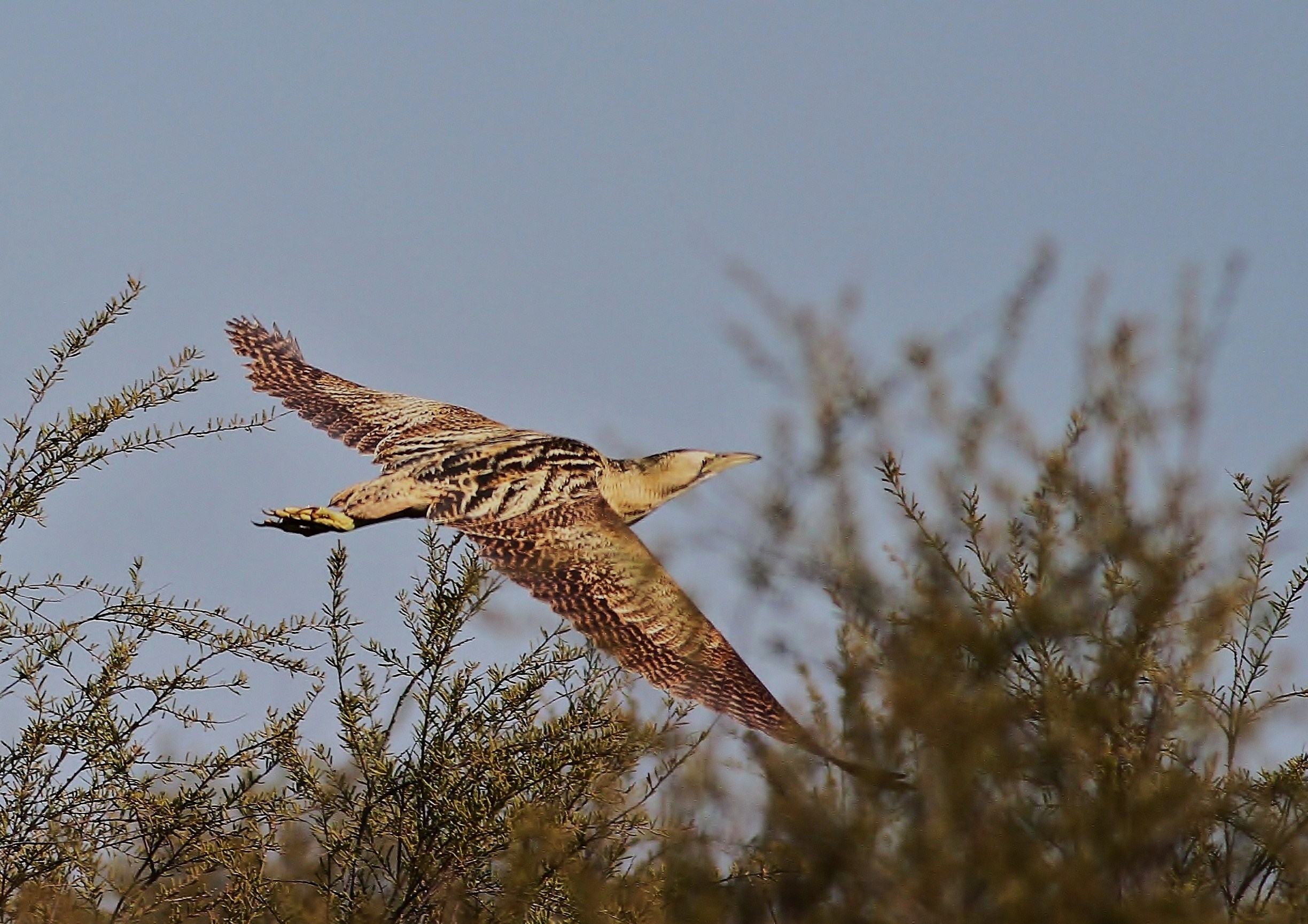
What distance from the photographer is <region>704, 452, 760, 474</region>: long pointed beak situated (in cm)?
816

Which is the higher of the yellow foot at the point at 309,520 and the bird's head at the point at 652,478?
the bird's head at the point at 652,478

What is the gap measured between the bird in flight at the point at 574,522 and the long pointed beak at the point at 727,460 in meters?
0.02

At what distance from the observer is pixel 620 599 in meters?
6.55

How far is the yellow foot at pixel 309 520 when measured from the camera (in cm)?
693

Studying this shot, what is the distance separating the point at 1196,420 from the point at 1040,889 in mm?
1326

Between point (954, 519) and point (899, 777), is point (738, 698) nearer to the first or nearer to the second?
point (954, 519)

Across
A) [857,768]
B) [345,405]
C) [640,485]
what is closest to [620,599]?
[640,485]

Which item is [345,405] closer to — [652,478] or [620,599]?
[652,478]

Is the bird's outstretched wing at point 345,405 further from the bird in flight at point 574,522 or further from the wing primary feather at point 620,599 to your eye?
the wing primary feather at point 620,599

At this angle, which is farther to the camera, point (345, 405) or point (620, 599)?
point (345, 405)

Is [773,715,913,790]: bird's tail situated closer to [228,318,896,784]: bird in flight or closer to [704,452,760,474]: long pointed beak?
[228,318,896,784]: bird in flight

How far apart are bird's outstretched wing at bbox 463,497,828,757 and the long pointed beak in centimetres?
125

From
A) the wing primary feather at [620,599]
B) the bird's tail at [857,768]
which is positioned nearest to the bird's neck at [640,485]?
the wing primary feather at [620,599]

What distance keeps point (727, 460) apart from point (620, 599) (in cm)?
195
